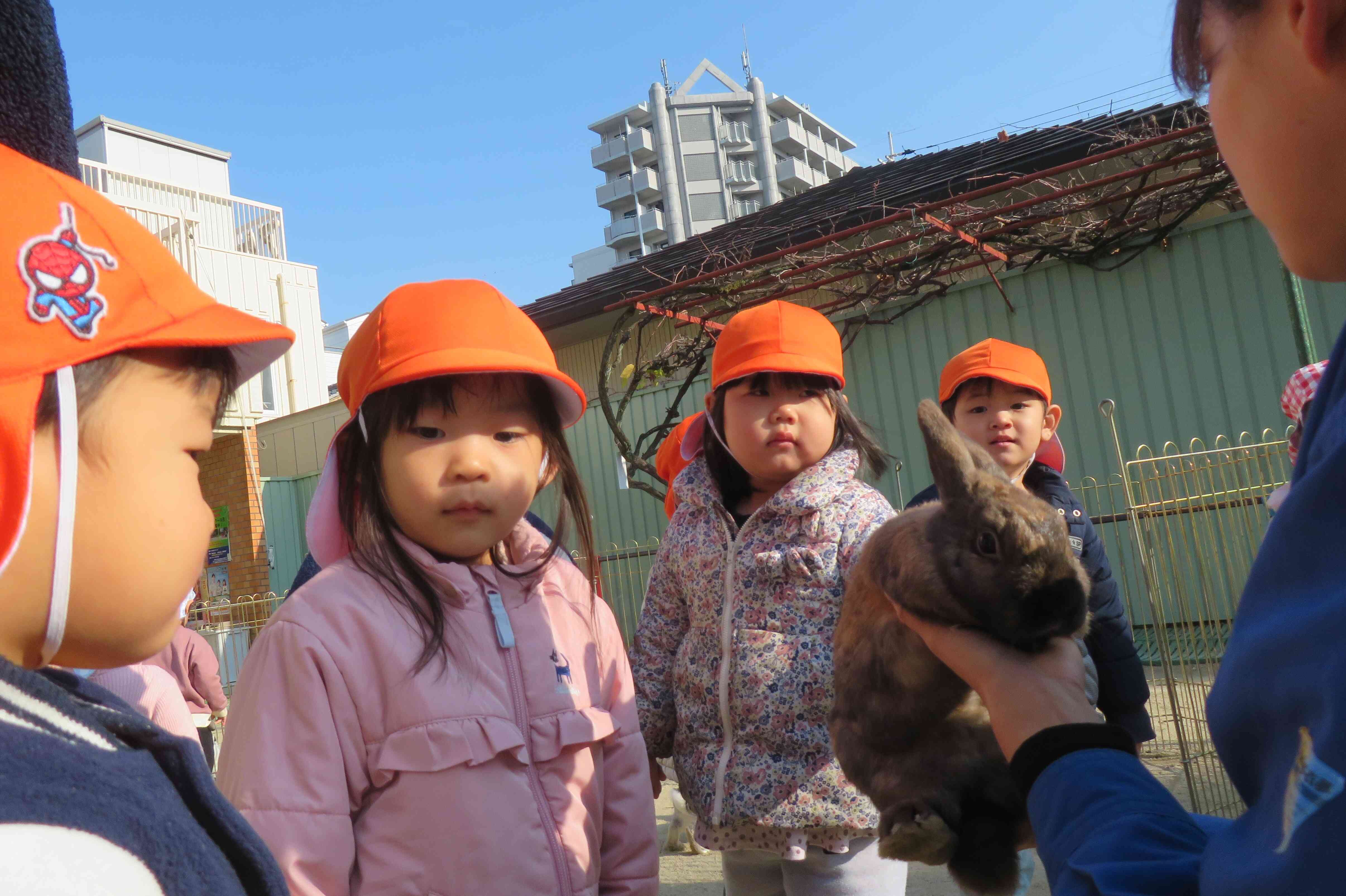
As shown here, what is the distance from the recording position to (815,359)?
10.0ft

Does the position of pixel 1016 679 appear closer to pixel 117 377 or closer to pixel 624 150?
pixel 117 377

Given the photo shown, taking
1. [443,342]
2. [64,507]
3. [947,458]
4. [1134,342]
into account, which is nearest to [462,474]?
[443,342]

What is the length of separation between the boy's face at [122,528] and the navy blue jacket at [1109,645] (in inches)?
84.3

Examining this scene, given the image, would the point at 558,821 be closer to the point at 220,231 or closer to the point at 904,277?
the point at 904,277

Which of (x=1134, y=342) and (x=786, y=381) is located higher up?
(x=1134, y=342)

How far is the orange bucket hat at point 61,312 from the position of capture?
33.9 inches

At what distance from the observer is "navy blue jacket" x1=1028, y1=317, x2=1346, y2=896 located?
63 centimetres

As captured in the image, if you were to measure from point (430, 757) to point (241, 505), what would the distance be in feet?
49.8

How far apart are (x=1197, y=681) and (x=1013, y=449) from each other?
367 cm

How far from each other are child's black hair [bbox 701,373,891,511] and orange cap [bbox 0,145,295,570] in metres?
2.18

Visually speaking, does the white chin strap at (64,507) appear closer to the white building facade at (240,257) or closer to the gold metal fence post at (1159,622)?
the gold metal fence post at (1159,622)

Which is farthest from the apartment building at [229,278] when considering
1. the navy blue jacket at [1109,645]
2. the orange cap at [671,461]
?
the navy blue jacket at [1109,645]

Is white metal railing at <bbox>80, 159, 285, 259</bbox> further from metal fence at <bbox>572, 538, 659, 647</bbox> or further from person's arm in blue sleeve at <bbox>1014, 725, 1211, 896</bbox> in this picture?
person's arm in blue sleeve at <bbox>1014, 725, 1211, 896</bbox>

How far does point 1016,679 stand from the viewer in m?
1.39
